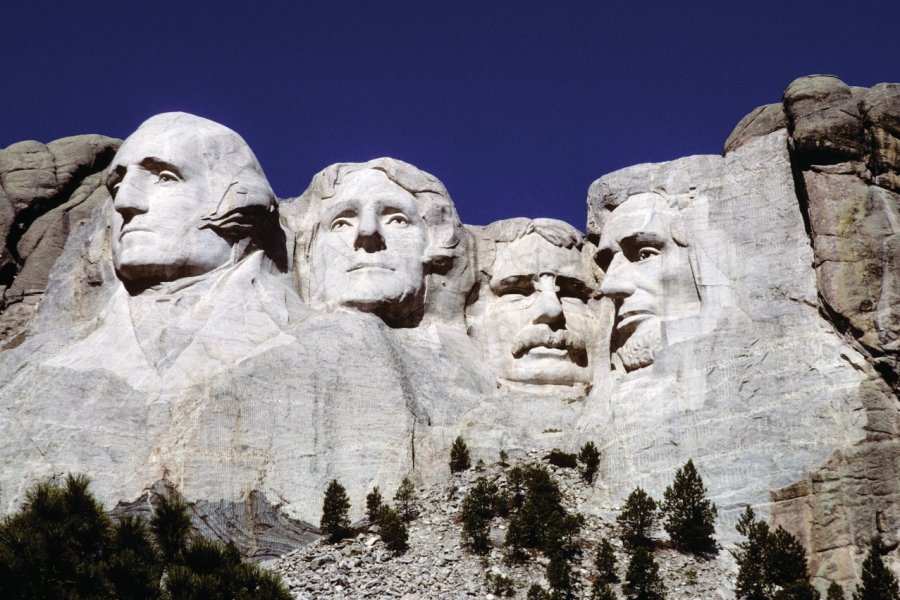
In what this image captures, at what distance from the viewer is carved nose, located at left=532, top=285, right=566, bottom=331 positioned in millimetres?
26578

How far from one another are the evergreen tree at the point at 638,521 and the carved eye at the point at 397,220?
20.9 ft

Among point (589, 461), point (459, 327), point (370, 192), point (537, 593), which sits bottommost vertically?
point (537, 593)

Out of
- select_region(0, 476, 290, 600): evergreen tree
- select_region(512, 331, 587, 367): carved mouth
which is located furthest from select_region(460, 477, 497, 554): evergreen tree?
select_region(512, 331, 587, 367): carved mouth

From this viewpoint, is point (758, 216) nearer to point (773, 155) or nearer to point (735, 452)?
point (773, 155)

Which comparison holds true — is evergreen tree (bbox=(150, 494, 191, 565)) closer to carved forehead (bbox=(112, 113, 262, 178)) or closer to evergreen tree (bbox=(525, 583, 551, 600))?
evergreen tree (bbox=(525, 583, 551, 600))

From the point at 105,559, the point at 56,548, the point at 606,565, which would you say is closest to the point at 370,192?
the point at 606,565

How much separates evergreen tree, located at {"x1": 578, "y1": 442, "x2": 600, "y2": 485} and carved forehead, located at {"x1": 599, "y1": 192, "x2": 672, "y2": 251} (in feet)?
11.2

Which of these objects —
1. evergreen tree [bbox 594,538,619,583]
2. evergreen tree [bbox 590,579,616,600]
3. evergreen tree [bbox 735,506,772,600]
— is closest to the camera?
evergreen tree [bbox 590,579,616,600]

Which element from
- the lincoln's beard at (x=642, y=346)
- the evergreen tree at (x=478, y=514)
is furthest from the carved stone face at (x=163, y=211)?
the lincoln's beard at (x=642, y=346)

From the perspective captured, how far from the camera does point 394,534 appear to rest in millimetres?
21844

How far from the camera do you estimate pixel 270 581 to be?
62.2ft

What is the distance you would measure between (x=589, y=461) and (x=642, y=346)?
200 centimetres

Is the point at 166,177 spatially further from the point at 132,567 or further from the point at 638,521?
the point at 132,567

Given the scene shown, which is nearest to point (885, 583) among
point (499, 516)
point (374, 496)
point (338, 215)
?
point (499, 516)
